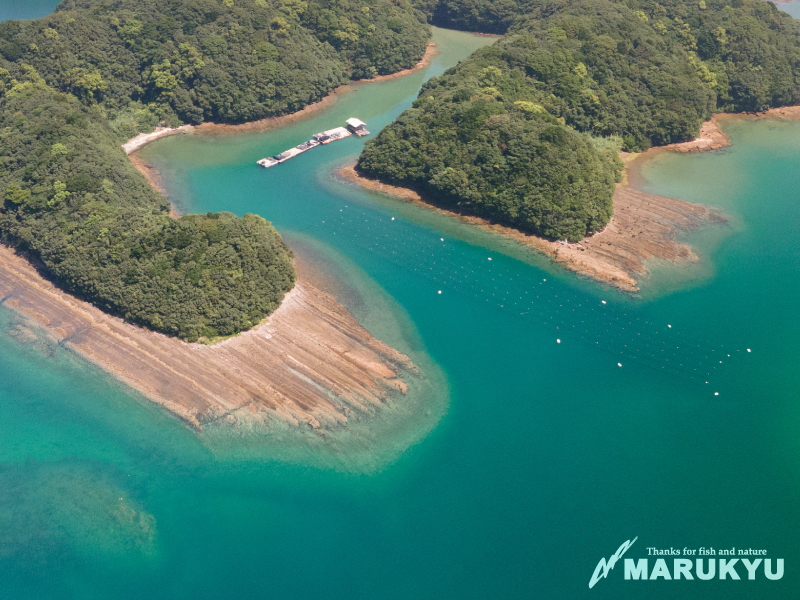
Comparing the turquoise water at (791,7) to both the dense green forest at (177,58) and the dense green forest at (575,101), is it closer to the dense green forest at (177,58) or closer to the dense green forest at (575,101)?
the dense green forest at (575,101)

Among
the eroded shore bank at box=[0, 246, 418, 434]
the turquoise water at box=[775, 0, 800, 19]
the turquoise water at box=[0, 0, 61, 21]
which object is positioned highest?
the turquoise water at box=[775, 0, 800, 19]

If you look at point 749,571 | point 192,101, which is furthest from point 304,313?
point 192,101

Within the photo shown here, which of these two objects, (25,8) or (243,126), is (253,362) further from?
(25,8)

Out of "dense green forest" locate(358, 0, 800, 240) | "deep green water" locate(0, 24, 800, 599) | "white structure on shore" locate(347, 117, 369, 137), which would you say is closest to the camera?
"deep green water" locate(0, 24, 800, 599)

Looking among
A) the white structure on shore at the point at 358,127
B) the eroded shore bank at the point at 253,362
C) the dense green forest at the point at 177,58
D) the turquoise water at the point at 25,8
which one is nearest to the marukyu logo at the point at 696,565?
the eroded shore bank at the point at 253,362

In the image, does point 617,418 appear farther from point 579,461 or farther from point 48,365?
point 48,365

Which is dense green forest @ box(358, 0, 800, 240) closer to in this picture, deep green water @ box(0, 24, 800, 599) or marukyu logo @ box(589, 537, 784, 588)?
deep green water @ box(0, 24, 800, 599)

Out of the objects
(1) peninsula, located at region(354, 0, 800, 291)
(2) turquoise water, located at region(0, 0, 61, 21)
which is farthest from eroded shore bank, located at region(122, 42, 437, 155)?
(2) turquoise water, located at region(0, 0, 61, 21)
